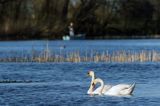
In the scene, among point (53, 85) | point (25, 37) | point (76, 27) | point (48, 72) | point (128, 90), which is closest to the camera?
point (128, 90)

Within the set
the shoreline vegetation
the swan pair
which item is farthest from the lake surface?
the shoreline vegetation

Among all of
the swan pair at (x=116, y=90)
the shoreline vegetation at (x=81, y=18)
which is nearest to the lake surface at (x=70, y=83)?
the swan pair at (x=116, y=90)

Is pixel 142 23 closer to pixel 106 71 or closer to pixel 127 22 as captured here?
pixel 127 22

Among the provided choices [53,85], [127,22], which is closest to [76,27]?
[127,22]

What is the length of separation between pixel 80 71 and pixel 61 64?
5431 mm

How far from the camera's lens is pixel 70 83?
1314 inches

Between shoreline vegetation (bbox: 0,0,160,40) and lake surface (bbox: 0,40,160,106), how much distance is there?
142ft

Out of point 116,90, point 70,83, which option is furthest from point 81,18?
point 116,90

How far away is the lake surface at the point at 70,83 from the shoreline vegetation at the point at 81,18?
43.3 m

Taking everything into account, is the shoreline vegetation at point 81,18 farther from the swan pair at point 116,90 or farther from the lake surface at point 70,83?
the swan pair at point 116,90

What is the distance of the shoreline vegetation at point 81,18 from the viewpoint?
296ft

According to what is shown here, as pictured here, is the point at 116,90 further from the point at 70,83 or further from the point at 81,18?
the point at 81,18

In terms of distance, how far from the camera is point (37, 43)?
85.8 metres

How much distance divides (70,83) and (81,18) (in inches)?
2659
